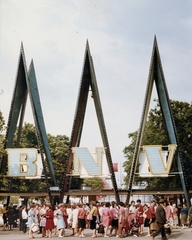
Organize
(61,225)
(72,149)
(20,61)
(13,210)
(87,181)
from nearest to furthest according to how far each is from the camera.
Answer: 1. (61,225)
2. (13,210)
3. (72,149)
4. (20,61)
5. (87,181)

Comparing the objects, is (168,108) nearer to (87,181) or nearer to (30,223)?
(30,223)

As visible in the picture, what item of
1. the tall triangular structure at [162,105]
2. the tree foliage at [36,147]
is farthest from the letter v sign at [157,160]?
the tree foliage at [36,147]

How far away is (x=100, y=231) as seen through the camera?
79.2 ft

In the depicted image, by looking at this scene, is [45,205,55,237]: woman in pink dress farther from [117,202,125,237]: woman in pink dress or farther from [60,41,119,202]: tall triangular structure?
[60,41,119,202]: tall triangular structure

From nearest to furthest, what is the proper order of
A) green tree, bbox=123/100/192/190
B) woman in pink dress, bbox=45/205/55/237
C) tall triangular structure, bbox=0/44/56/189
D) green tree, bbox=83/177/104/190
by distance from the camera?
woman in pink dress, bbox=45/205/55/237, tall triangular structure, bbox=0/44/56/189, green tree, bbox=123/100/192/190, green tree, bbox=83/177/104/190

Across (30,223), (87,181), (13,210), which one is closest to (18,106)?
(13,210)

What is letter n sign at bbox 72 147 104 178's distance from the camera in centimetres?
3538

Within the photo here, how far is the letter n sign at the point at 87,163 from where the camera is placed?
35.4m

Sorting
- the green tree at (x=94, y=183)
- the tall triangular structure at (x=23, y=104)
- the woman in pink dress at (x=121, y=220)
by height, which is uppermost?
the tall triangular structure at (x=23, y=104)

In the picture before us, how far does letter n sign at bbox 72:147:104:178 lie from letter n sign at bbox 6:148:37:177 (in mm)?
3861

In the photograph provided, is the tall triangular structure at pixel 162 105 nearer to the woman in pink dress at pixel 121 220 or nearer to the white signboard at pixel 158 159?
the white signboard at pixel 158 159

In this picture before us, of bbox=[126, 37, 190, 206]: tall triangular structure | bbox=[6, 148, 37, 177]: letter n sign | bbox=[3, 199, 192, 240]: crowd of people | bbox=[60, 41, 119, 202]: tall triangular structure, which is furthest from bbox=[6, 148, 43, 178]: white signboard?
bbox=[3, 199, 192, 240]: crowd of people

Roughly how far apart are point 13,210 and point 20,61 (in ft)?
47.9

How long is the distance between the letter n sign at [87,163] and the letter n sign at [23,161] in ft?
12.7
